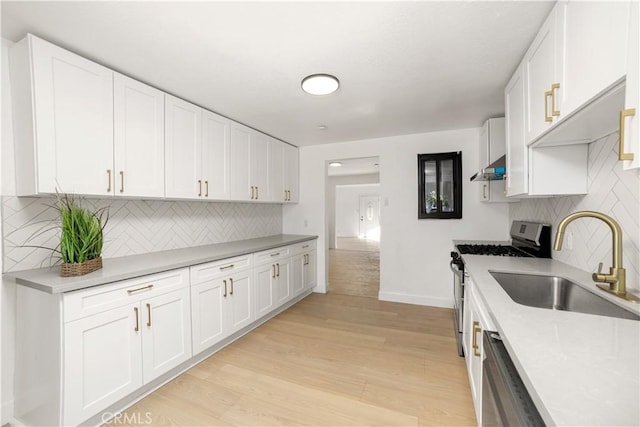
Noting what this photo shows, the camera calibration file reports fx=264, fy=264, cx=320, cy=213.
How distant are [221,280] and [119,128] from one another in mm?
1419

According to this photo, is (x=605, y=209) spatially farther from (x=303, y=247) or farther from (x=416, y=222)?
(x=303, y=247)

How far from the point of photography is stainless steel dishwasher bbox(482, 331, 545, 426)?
638 millimetres

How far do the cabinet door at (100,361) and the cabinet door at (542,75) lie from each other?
2.64 metres

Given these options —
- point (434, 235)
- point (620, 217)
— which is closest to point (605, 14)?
point (620, 217)

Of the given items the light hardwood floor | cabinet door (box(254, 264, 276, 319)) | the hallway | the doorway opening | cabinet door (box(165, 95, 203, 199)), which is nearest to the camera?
the light hardwood floor

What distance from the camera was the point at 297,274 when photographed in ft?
11.8

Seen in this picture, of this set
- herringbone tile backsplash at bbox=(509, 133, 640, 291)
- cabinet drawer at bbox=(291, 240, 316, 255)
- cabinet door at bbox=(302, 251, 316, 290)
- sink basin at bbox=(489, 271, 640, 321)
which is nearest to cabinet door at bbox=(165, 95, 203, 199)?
cabinet drawer at bbox=(291, 240, 316, 255)

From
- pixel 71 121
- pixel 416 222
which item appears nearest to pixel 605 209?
pixel 416 222

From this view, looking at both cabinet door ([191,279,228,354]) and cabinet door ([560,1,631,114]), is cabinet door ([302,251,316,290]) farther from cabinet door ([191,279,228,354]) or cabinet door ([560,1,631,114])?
cabinet door ([560,1,631,114])

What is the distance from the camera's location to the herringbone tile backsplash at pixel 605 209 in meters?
1.25

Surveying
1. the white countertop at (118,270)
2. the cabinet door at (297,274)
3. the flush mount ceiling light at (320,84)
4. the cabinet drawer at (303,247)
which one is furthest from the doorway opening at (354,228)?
the white countertop at (118,270)

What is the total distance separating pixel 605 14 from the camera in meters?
0.91

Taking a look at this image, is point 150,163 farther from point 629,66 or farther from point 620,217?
point 620,217

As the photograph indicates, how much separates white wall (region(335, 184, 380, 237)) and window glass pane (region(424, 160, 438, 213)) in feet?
23.0
